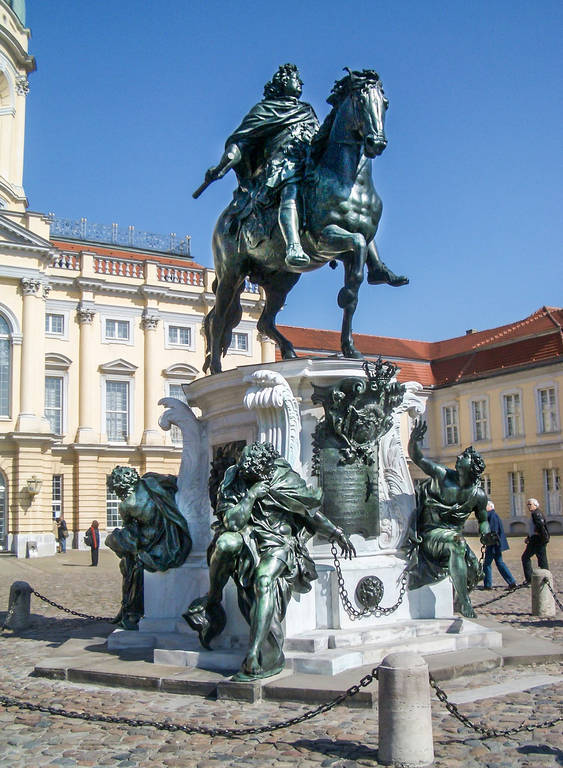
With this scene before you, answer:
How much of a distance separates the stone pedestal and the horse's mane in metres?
2.02

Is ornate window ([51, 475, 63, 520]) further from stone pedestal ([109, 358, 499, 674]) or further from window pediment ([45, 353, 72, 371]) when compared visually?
stone pedestal ([109, 358, 499, 674])

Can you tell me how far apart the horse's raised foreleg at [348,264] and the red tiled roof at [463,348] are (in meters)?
32.8

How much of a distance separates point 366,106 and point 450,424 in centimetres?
3882

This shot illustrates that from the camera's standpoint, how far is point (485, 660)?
6363 millimetres

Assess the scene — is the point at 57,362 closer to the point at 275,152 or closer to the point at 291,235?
the point at 275,152

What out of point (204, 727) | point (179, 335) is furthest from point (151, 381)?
point (204, 727)

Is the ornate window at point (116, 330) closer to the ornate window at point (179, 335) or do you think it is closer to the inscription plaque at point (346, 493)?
the ornate window at point (179, 335)

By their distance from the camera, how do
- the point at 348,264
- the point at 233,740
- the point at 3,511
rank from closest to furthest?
1. the point at 233,740
2. the point at 348,264
3. the point at 3,511

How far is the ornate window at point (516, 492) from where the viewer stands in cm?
3984

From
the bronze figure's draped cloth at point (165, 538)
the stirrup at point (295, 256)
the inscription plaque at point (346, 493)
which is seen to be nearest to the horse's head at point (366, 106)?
the stirrup at point (295, 256)

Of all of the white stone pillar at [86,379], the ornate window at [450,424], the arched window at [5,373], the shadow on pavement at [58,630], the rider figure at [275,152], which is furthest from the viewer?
the ornate window at [450,424]

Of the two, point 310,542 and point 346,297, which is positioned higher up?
point 346,297

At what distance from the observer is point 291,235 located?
7559 millimetres

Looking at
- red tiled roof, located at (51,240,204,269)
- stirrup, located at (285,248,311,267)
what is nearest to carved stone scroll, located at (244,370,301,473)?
stirrup, located at (285,248,311,267)
